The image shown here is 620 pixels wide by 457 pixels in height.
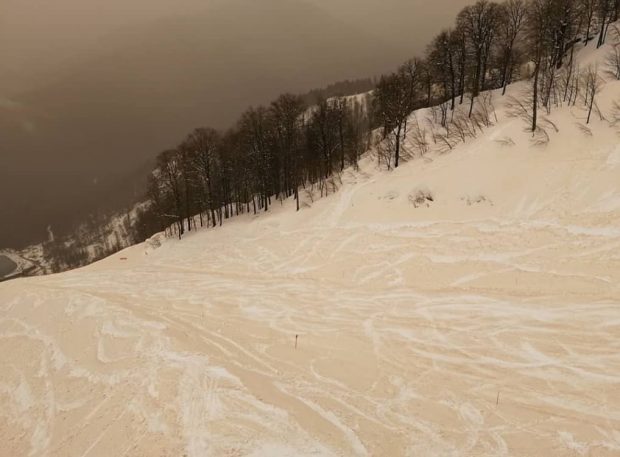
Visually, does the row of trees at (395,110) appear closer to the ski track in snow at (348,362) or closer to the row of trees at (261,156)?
the row of trees at (261,156)

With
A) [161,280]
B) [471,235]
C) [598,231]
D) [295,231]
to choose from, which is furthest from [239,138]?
[598,231]

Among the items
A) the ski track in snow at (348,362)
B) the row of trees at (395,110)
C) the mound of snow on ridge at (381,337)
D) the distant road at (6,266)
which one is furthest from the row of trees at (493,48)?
the distant road at (6,266)

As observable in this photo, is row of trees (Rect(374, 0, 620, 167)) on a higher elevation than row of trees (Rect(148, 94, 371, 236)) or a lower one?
higher

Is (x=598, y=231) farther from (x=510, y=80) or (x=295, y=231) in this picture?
(x=510, y=80)

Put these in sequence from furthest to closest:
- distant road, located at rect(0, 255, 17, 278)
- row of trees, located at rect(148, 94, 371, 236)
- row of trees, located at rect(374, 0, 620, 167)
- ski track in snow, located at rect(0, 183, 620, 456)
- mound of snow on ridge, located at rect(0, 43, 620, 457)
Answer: distant road, located at rect(0, 255, 17, 278) < row of trees, located at rect(148, 94, 371, 236) < row of trees, located at rect(374, 0, 620, 167) < mound of snow on ridge, located at rect(0, 43, 620, 457) < ski track in snow, located at rect(0, 183, 620, 456)

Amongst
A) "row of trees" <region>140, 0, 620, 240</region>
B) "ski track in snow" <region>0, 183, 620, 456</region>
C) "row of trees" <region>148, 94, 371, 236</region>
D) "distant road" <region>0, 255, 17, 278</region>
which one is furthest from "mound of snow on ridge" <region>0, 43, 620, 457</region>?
"distant road" <region>0, 255, 17, 278</region>

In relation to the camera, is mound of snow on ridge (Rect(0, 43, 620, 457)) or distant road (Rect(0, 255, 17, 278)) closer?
mound of snow on ridge (Rect(0, 43, 620, 457))

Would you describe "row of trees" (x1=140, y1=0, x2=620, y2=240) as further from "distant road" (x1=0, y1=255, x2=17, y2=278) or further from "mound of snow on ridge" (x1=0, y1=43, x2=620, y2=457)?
"distant road" (x1=0, y1=255, x2=17, y2=278)
